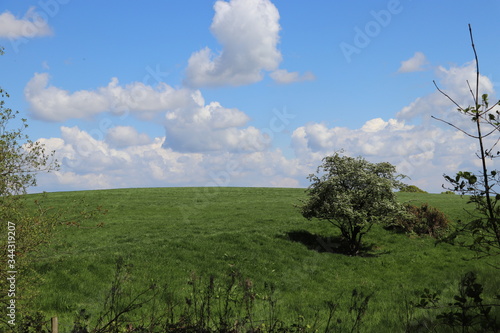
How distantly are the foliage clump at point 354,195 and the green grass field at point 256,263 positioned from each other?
2.09 metres

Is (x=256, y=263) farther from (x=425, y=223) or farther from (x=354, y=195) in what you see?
(x=425, y=223)

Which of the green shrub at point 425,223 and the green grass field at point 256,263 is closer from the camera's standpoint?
the green grass field at point 256,263

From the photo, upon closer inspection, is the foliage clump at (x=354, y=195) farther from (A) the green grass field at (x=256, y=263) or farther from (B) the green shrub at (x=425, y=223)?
(B) the green shrub at (x=425, y=223)

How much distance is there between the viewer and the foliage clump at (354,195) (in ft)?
76.5

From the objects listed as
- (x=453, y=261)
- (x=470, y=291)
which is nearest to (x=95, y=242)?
(x=453, y=261)

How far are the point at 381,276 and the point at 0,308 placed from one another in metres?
17.0

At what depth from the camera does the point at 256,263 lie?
19812 millimetres

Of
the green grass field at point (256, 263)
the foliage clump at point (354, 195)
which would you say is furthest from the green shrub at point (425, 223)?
the foliage clump at point (354, 195)

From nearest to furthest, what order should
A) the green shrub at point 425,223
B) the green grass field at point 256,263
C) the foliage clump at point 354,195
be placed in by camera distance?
1. the green grass field at point 256,263
2. the foliage clump at point 354,195
3. the green shrub at point 425,223

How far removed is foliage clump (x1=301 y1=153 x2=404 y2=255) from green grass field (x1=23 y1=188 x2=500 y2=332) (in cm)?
209

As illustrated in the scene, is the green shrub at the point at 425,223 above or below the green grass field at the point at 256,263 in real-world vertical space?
above

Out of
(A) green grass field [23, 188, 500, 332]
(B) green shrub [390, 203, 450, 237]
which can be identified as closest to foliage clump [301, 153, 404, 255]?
(A) green grass field [23, 188, 500, 332]

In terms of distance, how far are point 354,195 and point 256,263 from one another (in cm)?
768

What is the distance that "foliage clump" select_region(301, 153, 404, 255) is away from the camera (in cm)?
2333
